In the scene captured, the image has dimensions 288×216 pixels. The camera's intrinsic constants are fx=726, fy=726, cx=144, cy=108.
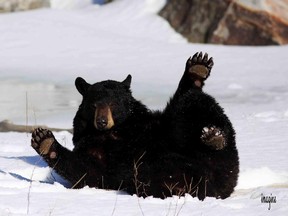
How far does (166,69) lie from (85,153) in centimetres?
757

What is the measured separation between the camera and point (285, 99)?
9.50 m

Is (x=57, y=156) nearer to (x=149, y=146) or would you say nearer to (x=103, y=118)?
(x=103, y=118)

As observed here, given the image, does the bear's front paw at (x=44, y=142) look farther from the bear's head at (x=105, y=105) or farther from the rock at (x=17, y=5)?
the rock at (x=17, y=5)

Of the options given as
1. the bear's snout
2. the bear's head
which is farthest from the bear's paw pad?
the bear's snout

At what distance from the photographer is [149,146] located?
4.80 m

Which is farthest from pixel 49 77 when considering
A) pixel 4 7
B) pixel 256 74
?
pixel 4 7

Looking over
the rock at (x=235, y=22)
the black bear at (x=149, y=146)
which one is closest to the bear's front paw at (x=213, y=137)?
the black bear at (x=149, y=146)

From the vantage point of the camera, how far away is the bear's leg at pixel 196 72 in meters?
5.14

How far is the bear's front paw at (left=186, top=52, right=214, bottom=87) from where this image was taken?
5133mm

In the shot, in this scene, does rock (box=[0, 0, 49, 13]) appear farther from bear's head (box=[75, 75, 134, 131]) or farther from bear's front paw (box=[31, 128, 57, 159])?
bear's front paw (box=[31, 128, 57, 159])

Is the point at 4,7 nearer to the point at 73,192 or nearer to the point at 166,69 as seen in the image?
the point at 166,69

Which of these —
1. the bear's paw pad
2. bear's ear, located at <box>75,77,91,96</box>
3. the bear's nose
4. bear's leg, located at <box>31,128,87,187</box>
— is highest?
the bear's paw pad

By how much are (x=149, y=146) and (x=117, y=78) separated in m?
6.78

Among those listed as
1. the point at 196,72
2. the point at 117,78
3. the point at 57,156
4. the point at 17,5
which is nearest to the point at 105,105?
the point at 57,156
